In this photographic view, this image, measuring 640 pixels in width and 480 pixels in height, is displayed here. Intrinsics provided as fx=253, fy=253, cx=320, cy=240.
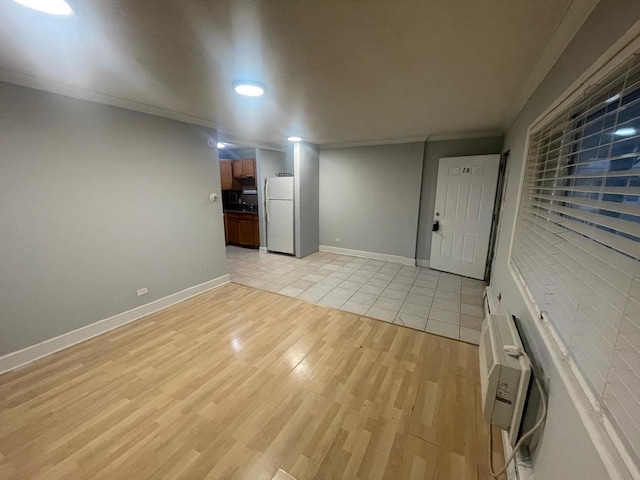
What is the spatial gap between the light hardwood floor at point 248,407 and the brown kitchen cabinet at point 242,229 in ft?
10.9

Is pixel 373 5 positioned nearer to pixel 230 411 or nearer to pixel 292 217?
pixel 230 411

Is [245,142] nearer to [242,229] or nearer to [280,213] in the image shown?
[280,213]

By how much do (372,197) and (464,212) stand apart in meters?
1.59

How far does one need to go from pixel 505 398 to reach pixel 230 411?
1606mm

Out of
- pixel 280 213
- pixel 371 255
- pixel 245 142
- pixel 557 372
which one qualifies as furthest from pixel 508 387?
pixel 245 142

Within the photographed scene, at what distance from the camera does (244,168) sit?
5.96 meters

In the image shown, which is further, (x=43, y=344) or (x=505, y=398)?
(x=43, y=344)

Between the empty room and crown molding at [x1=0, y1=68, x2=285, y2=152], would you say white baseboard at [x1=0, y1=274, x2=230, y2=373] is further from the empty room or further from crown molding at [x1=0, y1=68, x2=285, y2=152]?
crown molding at [x1=0, y1=68, x2=285, y2=152]

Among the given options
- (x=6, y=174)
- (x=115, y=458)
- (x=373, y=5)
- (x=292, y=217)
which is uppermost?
(x=373, y=5)

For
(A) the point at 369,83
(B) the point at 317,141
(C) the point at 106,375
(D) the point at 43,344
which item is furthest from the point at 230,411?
(B) the point at 317,141

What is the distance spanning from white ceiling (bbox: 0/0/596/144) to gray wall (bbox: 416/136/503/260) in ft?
4.56

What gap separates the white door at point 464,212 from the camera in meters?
3.72

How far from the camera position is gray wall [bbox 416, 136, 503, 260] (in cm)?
386

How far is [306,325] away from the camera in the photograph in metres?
2.70
